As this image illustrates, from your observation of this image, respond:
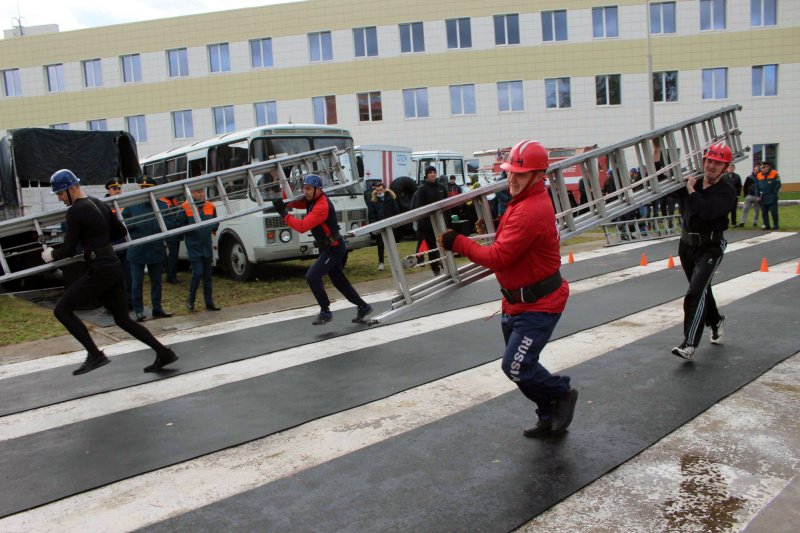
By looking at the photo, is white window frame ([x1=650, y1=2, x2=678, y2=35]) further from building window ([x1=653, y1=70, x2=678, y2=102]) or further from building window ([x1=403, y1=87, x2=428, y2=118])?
building window ([x1=403, y1=87, x2=428, y2=118])

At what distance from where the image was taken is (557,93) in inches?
1302

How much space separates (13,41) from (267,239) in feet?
117

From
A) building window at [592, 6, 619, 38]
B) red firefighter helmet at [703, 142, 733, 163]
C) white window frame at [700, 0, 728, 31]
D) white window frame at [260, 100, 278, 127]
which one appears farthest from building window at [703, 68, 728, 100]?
red firefighter helmet at [703, 142, 733, 163]

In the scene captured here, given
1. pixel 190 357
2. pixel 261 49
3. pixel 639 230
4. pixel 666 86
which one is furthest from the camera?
pixel 261 49

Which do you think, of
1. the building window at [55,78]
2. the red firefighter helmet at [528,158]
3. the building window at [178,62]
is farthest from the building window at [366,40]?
the red firefighter helmet at [528,158]

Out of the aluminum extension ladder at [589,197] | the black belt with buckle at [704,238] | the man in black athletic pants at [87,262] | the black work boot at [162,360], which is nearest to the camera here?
the aluminum extension ladder at [589,197]

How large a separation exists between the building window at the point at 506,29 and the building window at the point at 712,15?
32.6 feet

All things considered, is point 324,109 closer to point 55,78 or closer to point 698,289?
point 55,78

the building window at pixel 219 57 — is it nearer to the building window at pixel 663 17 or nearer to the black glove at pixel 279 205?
the building window at pixel 663 17

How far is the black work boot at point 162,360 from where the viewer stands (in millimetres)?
6273

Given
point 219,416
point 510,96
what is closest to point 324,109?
point 510,96

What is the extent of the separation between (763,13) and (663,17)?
5.28 metres

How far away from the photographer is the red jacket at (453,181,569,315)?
375 centimetres

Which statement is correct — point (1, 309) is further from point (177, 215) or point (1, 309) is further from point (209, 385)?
point (209, 385)
